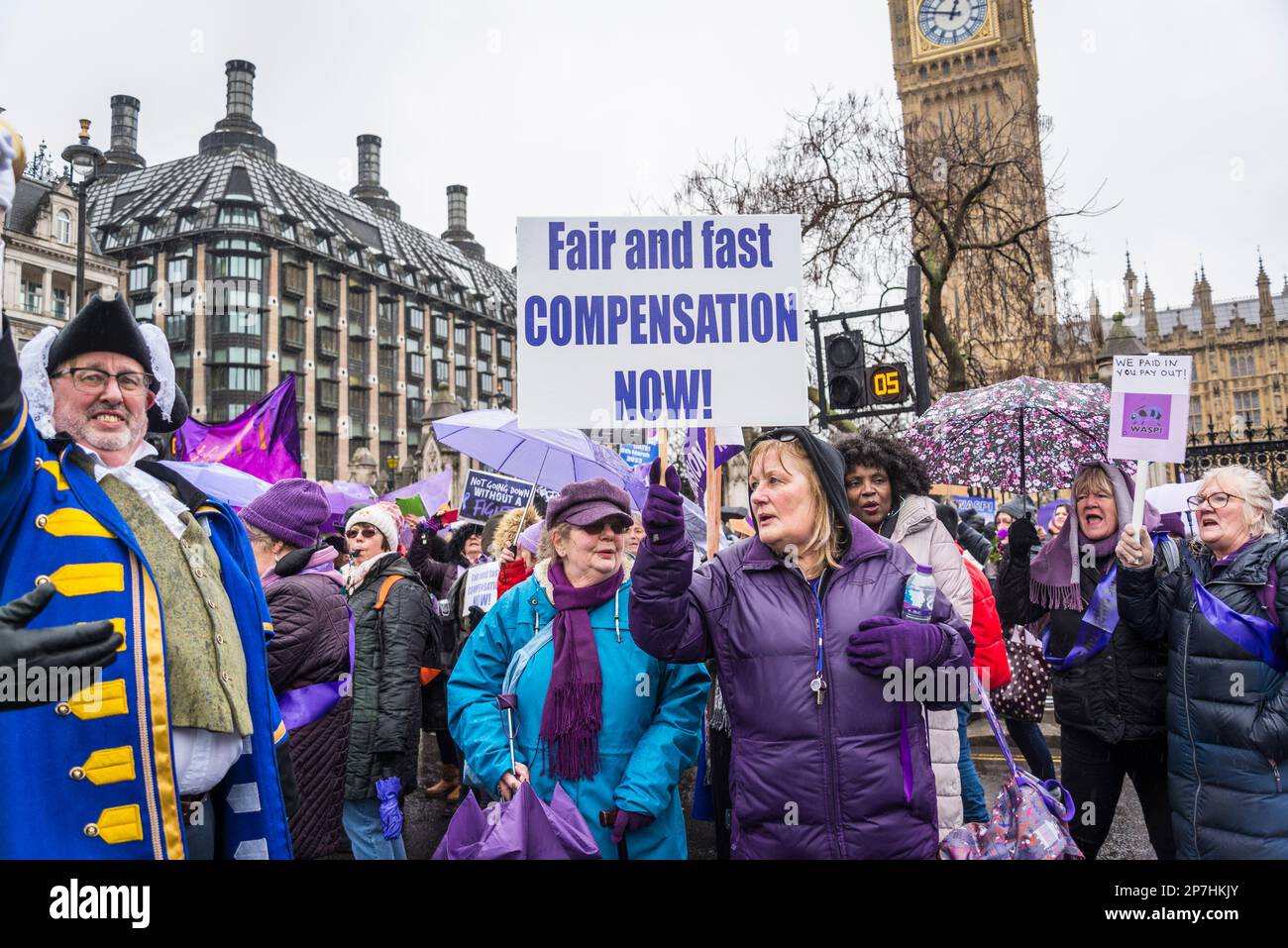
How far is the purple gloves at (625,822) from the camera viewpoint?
2.63 metres

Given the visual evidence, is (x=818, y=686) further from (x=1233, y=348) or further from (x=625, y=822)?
(x=1233, y=348)

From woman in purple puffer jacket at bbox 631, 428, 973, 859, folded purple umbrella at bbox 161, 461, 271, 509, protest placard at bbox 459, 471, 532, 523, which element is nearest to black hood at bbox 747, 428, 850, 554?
woman in purple puffer jacket at bbox 631, 428, 973, 859

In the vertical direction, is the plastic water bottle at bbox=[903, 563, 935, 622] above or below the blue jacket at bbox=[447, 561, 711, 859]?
above

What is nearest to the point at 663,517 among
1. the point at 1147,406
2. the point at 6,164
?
the point at 6,164

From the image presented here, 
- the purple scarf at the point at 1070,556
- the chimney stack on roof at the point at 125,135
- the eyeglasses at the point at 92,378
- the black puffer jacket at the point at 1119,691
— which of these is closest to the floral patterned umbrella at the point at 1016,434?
the purple scarf at the point at 1070,556

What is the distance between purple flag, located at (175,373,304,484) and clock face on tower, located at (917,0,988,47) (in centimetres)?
5983

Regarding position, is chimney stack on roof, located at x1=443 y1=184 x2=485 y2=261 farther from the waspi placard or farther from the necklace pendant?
the necklace pendant

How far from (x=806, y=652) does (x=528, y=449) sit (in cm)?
551

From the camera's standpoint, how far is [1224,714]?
329 centimetres

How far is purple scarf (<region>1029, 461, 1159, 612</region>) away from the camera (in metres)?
4.08

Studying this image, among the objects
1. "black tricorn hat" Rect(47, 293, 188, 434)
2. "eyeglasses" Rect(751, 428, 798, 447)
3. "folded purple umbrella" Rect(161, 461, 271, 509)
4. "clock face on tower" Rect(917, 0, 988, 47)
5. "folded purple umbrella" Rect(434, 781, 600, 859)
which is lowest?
"folded purple umbrella" Rect(434, 781, 600, 859)

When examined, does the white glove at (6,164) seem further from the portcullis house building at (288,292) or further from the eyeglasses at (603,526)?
the portcullis house building at (288,292)

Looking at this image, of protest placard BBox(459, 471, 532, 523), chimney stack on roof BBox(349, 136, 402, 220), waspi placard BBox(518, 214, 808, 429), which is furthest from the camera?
chimney stack on roof BBox(349, 136, 402, 220)

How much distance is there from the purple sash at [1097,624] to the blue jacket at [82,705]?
3.48 meters
